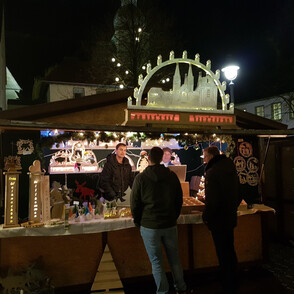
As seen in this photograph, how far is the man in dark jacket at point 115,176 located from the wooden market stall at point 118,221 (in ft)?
3.68

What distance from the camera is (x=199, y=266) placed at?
215 inches

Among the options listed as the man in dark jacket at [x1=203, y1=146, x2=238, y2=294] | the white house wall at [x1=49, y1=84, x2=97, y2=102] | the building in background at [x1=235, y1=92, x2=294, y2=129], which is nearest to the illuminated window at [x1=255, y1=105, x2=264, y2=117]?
the building in background at [x1=235, y1=92, x2=294, y2=129]

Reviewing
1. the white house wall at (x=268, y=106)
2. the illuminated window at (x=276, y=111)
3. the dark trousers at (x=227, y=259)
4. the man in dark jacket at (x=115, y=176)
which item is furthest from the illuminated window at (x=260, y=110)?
the dark trousers at (x=227, y=259)

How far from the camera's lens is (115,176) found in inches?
252

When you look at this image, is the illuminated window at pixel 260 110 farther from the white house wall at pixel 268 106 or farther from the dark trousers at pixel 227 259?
the dark trousers at pixel 227 259

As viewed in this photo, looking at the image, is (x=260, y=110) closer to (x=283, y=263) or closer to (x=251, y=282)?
(x=283, y=263)

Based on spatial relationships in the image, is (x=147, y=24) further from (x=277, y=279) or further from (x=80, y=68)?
(x=277, y=279)

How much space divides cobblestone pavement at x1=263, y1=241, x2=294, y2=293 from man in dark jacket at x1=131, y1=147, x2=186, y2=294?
2.33 m

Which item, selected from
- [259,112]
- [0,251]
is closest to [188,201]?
[0,251]

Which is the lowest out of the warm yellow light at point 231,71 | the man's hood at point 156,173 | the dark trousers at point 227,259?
the dark trousers at point 227,259

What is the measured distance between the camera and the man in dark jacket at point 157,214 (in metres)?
3.96

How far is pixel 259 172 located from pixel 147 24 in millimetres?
15597

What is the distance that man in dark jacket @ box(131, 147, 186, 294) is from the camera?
3965 mm

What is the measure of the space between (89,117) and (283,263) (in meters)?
5.30
